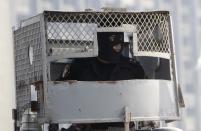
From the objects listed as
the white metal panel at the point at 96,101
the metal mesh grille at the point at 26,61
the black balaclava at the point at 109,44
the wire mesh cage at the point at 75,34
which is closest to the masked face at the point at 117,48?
the black balaclava at the point at 109,44

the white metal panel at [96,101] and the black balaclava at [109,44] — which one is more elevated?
the black balaclava at [109,44]

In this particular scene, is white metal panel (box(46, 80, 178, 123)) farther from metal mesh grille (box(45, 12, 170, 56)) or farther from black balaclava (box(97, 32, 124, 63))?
metal mesh grille (box(45, 12, 170, 56))

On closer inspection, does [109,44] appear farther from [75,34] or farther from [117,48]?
[75,34]

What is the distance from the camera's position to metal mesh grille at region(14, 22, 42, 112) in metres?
6.83

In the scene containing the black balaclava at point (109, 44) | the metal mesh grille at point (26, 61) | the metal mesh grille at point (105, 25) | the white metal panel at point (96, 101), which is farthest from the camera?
the metal mesh grille at point (26, 61)

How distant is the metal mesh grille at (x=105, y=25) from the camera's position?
6707 millimetres

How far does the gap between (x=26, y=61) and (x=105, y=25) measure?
1328 millimetres

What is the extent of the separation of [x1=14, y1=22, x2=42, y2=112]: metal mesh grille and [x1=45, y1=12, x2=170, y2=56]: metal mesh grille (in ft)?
0.72

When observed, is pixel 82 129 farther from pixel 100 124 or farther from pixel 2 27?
pixel 2 27

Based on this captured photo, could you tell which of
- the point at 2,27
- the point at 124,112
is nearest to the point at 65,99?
the point at 124,112

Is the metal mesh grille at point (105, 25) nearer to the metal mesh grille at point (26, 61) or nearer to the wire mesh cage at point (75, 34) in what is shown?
the wire mesh cage at point (75, 34)

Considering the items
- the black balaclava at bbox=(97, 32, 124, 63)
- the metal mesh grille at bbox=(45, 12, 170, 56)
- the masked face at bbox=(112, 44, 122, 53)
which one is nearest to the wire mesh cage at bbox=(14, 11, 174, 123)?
the metal mesh grille at bbox=(45, 12, 170, 56)

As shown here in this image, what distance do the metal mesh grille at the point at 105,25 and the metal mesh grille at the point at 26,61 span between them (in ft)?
0.72

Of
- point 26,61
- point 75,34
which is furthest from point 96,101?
point 26,61
